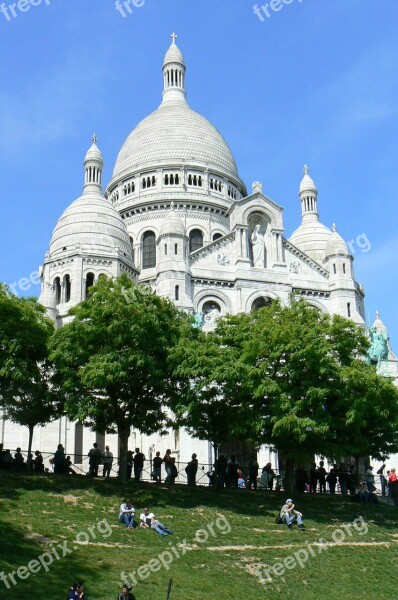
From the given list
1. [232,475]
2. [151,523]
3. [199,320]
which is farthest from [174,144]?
[151,523]

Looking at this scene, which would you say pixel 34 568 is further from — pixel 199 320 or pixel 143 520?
pixel 199 320

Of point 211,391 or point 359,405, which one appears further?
point 211,391

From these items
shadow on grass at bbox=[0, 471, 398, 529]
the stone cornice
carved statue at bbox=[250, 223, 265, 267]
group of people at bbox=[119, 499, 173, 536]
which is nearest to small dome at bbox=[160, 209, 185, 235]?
carved statue at bbox=[250, 223, 265, 267]

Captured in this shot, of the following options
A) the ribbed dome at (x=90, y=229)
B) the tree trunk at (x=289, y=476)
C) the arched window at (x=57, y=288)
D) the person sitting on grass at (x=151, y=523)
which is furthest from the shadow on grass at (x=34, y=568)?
the ribbed dome at (x=90, y=229)

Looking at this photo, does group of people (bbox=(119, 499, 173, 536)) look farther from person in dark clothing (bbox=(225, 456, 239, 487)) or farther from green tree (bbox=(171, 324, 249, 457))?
person in dark clothing (bbox=(225, 456, 239, 487))

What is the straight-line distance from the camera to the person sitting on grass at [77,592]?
17.9m

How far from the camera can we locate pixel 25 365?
33.2 m

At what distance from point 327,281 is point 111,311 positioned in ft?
96.7

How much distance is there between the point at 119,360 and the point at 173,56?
66754 millimetres

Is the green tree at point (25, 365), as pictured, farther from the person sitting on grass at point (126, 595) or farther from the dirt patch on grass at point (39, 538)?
the person sitting on grass at point (126, 595)

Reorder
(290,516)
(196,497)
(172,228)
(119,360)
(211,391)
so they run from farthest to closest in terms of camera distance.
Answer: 1. (172,228)
2. (211,391)
3. (119,360)
4. (196,497)
5. (290,516)

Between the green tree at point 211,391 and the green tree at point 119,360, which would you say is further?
the green tree at point 211,391

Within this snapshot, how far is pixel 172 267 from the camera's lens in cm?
5334

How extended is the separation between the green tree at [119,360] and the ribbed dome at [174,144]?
1764 inches
